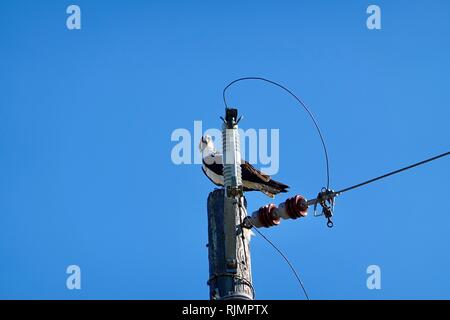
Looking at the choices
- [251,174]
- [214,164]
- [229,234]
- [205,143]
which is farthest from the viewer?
[205,143]

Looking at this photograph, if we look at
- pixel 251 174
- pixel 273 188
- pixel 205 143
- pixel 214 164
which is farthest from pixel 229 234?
pixel 205 143

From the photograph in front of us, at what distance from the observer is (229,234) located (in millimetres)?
7617

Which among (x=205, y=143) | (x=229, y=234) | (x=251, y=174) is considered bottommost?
(x=229, y=234)

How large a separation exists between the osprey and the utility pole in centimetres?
349

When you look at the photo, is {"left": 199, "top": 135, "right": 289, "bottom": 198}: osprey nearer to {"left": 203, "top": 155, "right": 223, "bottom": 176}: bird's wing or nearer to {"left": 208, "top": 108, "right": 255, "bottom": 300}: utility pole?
{"left": 203, "top": 155, "right": 223, "bottom": 176}: bird's wing

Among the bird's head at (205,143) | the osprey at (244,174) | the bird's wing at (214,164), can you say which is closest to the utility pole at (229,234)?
the osprey at (244,174)

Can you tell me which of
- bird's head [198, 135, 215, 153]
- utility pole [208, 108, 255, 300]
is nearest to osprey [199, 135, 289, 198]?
bird's head [198, 135, 215, 153]

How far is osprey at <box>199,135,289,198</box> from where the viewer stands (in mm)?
11922

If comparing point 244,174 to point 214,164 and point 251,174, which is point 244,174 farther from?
point 214,164

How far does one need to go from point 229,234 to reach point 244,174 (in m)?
4.35
